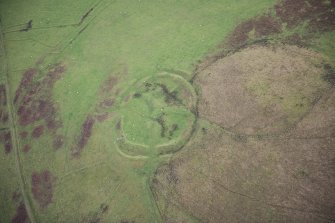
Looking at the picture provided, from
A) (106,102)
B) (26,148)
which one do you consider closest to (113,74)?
(106,102)

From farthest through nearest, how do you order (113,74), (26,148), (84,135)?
(113,74), (26,148), (84,135)

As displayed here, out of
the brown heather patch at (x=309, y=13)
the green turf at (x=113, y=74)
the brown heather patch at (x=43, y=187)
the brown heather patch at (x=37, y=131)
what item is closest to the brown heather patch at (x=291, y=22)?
the brown heather patch at (x=309, y=13)

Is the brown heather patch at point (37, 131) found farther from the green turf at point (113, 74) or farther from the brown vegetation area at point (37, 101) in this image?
the green turf at point (113, 74)

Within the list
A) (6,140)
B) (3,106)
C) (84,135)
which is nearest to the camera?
(84,135)

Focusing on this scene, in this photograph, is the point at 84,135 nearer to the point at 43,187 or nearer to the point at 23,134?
the point at 43,187

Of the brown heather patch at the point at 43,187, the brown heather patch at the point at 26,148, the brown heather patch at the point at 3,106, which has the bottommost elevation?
the brown heather patch at the point at 43,187

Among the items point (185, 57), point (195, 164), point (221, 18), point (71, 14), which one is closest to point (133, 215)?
point (195, 164)
